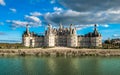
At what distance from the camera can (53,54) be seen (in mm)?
76312

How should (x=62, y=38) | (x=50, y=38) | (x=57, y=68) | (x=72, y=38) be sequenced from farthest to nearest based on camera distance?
(x=62, y=38) → (x=50, y=38) → (x=72, y=38) → (x=57, y=68)

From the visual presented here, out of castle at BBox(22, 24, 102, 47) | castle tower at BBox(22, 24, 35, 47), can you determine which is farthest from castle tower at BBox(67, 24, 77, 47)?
castle tower at BBox(22, 24, 35, 47)

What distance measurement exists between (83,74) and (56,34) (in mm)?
81422

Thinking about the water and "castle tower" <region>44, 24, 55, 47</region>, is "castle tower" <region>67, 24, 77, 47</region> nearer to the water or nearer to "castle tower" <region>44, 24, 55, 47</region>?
"castle tower" <region>44, 24, 55, 47</region>

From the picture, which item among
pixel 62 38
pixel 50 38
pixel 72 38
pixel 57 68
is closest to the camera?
pixel 57 68

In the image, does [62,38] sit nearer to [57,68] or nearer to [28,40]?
[28,40]

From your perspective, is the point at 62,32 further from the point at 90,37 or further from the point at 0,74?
the point at 0,74

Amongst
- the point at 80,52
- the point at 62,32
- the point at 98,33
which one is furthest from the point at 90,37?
the point at 80,52

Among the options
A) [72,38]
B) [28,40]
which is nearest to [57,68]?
[72,38]

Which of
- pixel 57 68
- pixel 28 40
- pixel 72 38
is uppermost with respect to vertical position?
pixel 72 38

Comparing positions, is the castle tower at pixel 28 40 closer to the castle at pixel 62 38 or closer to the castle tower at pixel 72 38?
the castle at pixel 62 38

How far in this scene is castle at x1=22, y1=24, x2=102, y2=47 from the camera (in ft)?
376

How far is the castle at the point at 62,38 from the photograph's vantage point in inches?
4516

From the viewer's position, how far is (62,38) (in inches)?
4614
